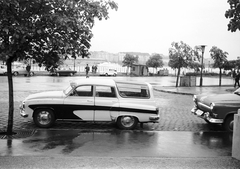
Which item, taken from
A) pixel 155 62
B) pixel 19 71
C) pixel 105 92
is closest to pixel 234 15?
pixel 105 92

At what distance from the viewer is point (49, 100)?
29.1 ft

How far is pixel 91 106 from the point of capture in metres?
8.94

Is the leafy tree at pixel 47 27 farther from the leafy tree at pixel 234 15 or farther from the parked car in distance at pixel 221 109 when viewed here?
the leafy tree at pixel 234 15

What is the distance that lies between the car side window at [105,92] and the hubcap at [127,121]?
2.57 feet

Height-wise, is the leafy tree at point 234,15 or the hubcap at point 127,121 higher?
the leafy tree at point 234,15

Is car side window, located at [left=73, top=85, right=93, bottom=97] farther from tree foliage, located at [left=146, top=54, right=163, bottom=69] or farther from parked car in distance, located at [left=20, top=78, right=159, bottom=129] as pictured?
tree foliage, located at [left=146, top=54, right=163, bottom=69]

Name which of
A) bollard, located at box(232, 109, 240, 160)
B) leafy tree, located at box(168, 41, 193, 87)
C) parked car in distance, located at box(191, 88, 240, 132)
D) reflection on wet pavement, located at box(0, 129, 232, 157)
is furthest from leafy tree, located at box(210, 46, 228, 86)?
bollard, located at box(232, 109, 240, 160)

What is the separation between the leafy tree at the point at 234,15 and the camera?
20250 mm

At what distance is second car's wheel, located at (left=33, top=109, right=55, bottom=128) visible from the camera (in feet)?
29.3

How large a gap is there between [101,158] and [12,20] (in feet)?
12.9

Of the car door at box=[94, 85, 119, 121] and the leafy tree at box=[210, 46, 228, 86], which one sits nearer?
the car door at box=[94, 85, 119, 121]

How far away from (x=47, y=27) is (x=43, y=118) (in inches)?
114

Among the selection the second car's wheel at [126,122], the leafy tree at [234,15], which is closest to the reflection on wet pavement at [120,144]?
the second car's wheel at [126,122]

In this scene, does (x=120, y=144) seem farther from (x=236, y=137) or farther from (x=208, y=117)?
(x=208, y=117)
